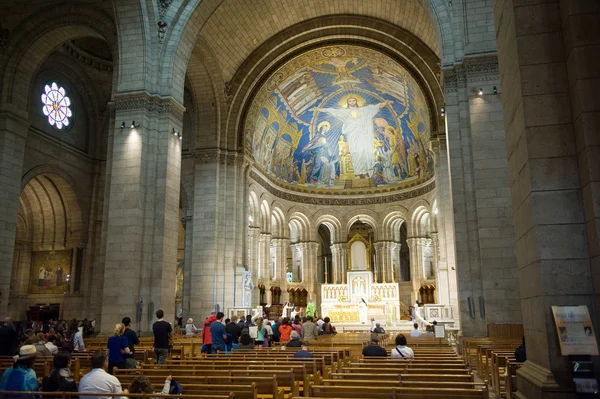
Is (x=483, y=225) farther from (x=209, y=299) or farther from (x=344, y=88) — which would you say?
(x=344, y=88)

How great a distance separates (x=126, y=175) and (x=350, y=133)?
70.8 feet

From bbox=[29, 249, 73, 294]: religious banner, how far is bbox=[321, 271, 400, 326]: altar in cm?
1446

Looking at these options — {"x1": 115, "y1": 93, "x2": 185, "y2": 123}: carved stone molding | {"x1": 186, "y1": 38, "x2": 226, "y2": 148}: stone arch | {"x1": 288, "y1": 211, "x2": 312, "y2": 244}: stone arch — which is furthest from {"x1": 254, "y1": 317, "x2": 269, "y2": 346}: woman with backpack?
{"x1": 288, "y1": 211, "x2": 312, "y2": 244}: stone arch

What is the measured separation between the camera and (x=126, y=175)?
685 inches

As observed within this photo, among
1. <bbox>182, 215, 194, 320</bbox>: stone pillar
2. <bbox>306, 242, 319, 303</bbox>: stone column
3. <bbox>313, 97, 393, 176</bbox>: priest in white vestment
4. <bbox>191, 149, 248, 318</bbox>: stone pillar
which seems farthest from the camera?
<bbox>306, 242, 319, 303</bbox>: stone column

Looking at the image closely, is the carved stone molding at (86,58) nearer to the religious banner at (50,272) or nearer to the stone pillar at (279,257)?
the religious banner at (50,272)

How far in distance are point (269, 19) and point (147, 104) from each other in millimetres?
11192

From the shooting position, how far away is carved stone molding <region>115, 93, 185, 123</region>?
17859 mm

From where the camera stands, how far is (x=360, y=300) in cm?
3067

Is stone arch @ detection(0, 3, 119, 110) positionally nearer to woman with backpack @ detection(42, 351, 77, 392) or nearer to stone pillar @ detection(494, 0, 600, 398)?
woman with backpack @ detection(42, 351, 77, 392)

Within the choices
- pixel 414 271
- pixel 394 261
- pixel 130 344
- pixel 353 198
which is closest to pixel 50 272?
pixel 130 344

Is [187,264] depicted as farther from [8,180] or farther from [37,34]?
[37,34]

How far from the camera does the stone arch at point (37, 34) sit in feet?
64.1

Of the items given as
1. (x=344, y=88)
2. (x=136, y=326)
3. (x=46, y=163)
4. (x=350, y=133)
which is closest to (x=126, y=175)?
(x=136, y=326)
